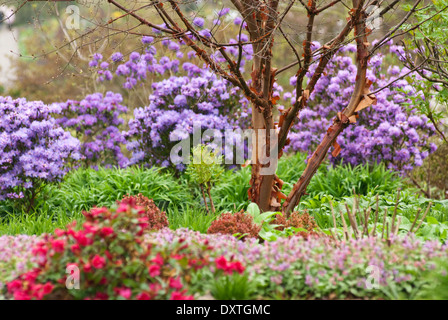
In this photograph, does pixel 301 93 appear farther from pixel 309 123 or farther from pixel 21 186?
pixel 21 186

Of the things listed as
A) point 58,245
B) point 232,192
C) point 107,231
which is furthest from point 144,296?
point 232,192

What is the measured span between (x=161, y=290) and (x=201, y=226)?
1.73m

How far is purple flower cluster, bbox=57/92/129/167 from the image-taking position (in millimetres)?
7043

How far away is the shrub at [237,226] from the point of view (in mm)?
3406

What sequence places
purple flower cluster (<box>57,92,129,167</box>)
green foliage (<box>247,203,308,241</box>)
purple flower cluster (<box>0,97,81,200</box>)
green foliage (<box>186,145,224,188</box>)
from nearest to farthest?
green foliage (<box>247,203,308,241</box>)
green foliage (<box>186,145,224,188</box>)
purple flower cluster (<box>0,97,81,200</box>)
purple flower cluster (<box>57,92,129,167</box>)

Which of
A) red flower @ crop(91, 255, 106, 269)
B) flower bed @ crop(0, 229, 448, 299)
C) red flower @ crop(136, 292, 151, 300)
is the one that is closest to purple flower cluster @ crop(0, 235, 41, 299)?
flower bed @ crop(0, 229, 448, 299)

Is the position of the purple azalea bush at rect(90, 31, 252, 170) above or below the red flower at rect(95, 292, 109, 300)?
above

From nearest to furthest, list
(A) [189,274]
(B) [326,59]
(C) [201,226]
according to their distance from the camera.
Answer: (A) [189,274] < (C) [201,226] < (B) [326,59]

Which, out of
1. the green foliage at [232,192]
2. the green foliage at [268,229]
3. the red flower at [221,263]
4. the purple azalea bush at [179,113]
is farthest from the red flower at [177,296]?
the purple azalea bush at [179,113]

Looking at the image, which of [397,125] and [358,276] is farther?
[397,125]

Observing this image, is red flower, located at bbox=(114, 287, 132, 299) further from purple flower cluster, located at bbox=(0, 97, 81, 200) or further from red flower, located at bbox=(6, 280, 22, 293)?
purple flower cluster, located at bbox=(0, 97, 81, 200)

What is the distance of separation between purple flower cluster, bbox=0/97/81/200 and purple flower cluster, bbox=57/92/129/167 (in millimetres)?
1577

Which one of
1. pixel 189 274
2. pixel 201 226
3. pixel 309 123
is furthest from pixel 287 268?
pixel 309 123

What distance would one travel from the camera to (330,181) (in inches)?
222
